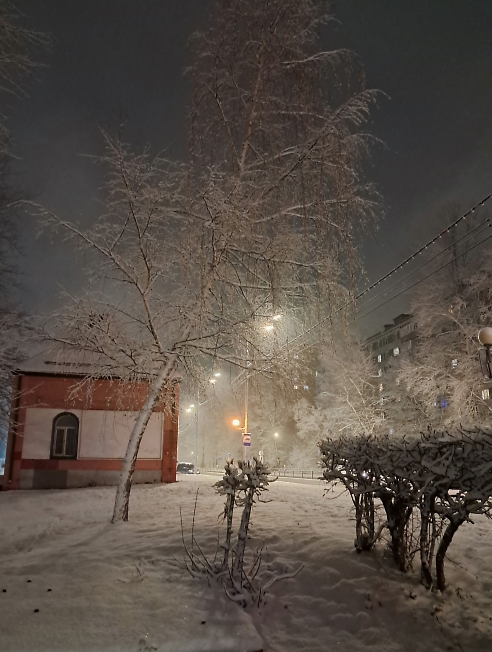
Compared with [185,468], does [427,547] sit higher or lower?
higher

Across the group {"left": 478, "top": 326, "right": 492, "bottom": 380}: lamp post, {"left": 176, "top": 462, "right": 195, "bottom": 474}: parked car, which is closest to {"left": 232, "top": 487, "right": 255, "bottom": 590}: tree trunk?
{"left": 478, "top": 326, "right": 492, "bottom": 380}: lamp post

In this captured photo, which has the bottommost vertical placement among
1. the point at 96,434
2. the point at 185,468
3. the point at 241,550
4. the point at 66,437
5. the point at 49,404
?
the point at 185,468

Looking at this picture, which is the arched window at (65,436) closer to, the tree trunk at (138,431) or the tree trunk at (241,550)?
the tree trunk at (138,431)

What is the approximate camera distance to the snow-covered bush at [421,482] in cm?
502

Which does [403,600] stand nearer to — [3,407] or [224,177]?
[224,177]

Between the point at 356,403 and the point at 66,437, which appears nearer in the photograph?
the point at 66,437

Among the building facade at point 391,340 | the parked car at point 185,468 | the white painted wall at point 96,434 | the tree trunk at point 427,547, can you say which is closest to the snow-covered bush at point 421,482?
the tree trunk at point 427,547

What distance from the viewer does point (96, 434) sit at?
17625 mm

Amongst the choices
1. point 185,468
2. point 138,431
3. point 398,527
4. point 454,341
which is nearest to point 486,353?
point 398,527

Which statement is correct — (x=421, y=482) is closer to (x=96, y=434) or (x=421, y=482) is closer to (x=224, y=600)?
(x=224, y=600)

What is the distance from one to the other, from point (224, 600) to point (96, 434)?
1361 cm

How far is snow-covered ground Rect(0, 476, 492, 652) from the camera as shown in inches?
178

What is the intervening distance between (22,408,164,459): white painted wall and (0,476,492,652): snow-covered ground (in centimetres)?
975

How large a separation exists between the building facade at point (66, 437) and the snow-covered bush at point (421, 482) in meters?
11.0
